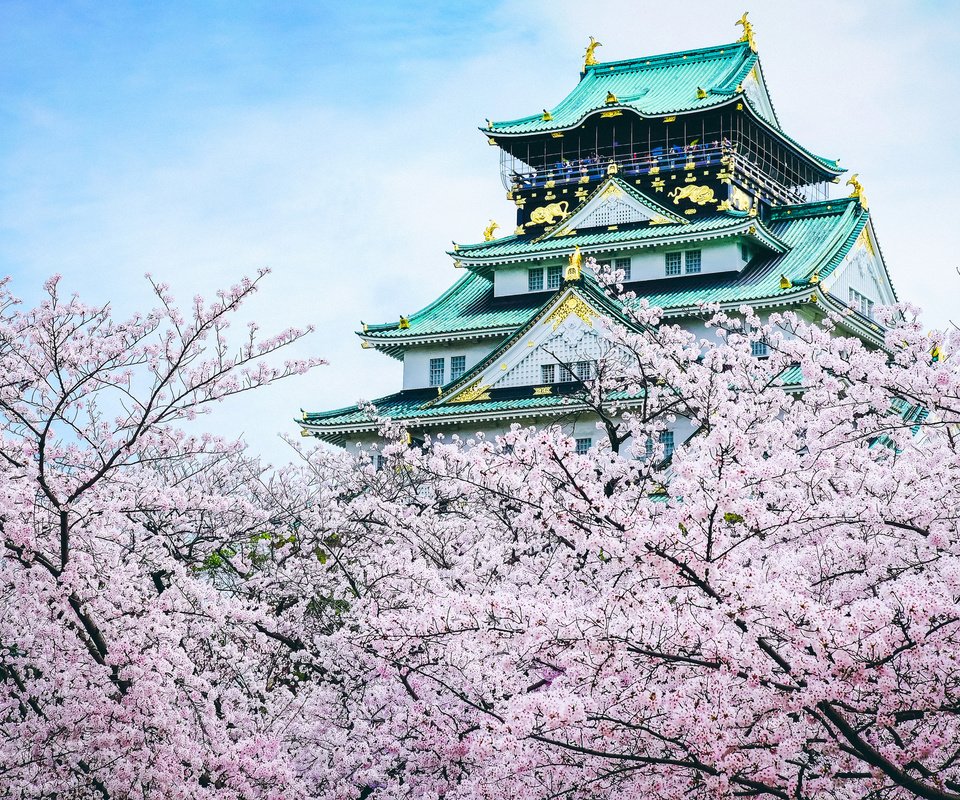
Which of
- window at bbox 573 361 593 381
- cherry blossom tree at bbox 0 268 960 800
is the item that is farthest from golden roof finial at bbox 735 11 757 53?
cherry blossom tree at bbox 0 268 960 800

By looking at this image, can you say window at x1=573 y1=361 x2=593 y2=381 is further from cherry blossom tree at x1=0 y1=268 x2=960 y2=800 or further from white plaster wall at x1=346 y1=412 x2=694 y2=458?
cherry blossom tree at x1=0 y1=268 x2=960 y2=800

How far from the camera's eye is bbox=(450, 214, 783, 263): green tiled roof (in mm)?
41750

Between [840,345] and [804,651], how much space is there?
7.09 metres

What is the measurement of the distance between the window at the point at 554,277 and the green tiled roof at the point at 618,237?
3.23 feet

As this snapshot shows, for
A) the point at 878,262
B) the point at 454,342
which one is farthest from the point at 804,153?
the point at 454,342

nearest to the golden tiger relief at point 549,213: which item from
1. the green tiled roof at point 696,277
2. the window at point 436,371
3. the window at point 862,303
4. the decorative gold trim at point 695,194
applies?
the green tiled roof at point 696,277

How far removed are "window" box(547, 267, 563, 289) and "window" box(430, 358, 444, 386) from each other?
4.39 m

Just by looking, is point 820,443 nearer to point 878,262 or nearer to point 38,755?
point 38,755

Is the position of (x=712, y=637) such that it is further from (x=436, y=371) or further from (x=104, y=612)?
(x=436, y=371)

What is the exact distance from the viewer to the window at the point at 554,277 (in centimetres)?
4497

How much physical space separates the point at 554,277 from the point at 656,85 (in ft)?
31.1

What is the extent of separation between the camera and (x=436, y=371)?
4447 cm

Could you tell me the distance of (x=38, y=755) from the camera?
13.7 meters

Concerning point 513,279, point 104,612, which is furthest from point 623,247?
point 104,612
